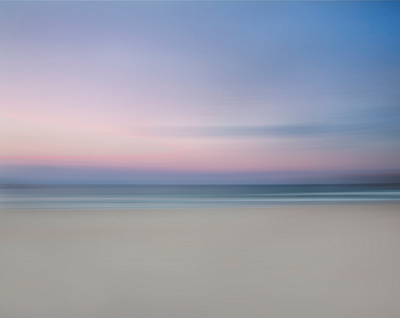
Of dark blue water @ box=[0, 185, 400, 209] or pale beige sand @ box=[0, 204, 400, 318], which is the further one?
dark blue water @ box=[0, 185, 400, 209]

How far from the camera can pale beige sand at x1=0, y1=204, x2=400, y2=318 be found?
183cm

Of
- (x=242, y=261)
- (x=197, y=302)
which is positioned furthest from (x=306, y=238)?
(x=197, y=302)

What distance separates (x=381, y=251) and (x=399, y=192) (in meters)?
0.21

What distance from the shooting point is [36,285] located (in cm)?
191

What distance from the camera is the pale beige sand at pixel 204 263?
71.9 inches

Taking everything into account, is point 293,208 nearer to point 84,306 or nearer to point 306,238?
point 306,238

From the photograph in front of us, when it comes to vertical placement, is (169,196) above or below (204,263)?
above

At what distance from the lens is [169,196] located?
2051 millimetres

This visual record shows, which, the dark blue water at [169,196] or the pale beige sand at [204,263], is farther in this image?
the dark blue water at [169,196]

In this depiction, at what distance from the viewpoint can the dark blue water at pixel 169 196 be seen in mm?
2031

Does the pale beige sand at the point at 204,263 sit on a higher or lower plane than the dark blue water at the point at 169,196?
lower

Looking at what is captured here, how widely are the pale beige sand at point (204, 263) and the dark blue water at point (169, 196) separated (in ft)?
0.10

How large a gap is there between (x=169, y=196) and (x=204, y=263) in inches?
10.4

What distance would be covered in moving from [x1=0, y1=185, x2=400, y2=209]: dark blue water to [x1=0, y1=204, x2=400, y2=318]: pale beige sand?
0.10ft
